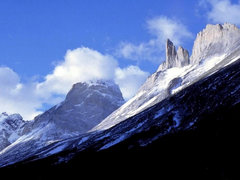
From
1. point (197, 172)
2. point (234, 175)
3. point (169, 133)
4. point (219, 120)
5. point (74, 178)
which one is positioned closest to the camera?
point (234, 175)

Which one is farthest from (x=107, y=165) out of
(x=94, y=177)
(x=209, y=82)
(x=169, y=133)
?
(x=209, y=82)

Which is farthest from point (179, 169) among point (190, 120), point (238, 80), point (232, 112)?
point (238, 80)

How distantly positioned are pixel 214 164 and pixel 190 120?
91.8ft

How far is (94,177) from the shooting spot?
4847cm

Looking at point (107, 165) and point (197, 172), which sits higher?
point (107, 165)

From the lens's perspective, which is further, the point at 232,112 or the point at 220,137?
the point at 232,112

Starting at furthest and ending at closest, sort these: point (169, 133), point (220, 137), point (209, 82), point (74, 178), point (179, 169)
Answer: point (209, 82) → point (169, 133) → point (74, 178) → point (220, 137) → point (179, 169)

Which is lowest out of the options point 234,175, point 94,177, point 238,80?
point 234,175

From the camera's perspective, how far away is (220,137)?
154 ft

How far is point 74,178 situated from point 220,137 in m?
23.8

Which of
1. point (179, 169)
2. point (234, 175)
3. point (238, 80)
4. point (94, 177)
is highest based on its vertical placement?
point (238, 80)

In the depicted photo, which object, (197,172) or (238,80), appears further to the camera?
(238,80)

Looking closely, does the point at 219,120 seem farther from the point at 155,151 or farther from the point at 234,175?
the point at 234,175

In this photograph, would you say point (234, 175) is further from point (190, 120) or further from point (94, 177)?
point (190, 120)
